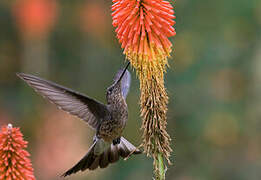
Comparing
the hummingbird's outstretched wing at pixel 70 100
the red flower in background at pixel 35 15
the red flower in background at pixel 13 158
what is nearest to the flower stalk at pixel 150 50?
the hummingbird's outstretched wing at pixel 70 100

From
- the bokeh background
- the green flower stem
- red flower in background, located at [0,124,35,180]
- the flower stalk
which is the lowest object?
the bokeh background

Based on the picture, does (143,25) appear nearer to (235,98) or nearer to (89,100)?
(89,100)

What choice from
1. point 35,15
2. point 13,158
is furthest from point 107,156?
point 35,15

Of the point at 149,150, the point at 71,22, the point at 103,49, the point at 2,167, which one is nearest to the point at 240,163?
the point at 103,49

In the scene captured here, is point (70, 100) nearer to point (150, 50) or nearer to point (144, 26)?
point (150, 50)

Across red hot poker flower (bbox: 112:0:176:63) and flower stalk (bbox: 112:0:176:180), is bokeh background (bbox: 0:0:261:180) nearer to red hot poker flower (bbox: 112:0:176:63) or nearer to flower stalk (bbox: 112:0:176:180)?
flower stalk (bbox: 112:0:176:180)

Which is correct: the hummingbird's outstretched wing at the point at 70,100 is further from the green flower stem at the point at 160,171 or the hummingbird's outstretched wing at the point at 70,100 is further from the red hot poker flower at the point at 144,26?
the green flower stem at the point at 160,171

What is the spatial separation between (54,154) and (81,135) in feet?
2.21

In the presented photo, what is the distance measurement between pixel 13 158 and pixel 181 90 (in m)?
10.8

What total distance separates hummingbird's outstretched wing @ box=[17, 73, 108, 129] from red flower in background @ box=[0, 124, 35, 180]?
0.44 m

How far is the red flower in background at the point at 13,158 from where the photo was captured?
125 inches

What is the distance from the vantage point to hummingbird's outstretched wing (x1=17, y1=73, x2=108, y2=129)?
3823 mm

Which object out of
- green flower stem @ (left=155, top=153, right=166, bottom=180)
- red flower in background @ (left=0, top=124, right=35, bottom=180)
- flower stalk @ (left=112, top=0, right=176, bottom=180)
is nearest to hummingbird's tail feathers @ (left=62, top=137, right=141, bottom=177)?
flower stalk @ (left=112, top=0, right=176, bottom=180)

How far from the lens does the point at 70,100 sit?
4.40 meters
